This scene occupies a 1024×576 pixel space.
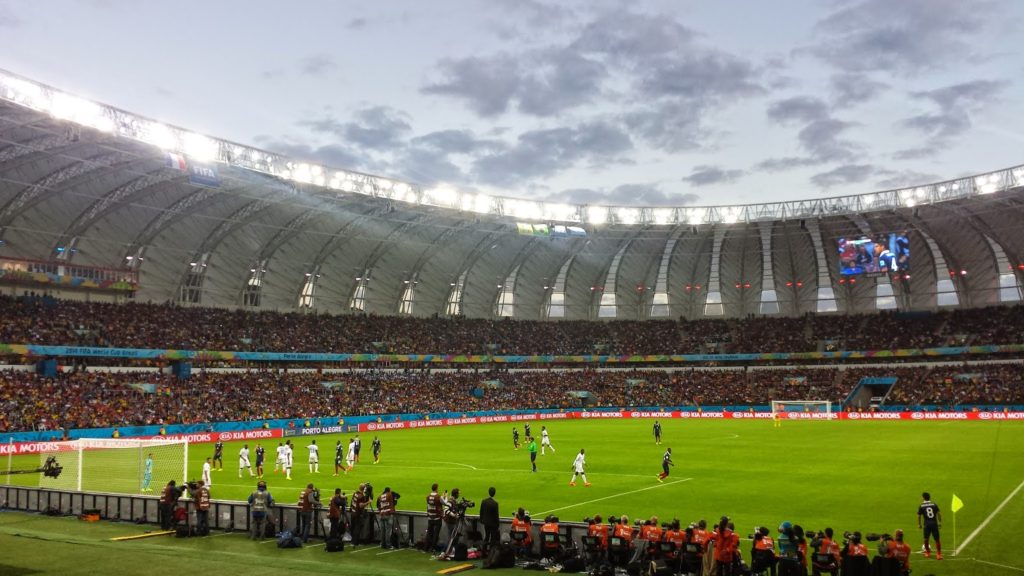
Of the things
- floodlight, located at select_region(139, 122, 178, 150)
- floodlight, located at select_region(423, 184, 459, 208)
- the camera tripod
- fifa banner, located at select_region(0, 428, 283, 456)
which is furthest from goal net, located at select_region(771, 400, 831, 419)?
the camera tripod

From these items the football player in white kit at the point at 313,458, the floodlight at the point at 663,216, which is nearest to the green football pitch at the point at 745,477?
the football player in white kit at the point at 313,458

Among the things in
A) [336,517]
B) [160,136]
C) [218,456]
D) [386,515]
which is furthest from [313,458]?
[160,136]

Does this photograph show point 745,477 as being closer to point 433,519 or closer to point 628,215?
point 433,519

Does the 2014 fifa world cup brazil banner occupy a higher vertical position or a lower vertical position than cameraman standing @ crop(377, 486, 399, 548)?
higher

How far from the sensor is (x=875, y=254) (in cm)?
7425

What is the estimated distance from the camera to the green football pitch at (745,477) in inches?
953

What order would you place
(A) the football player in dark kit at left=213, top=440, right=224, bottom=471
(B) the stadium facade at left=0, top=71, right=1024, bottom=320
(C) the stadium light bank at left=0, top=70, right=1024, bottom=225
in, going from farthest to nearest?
(B) the stadium facade at left=0, top=71, right=1024, bottom=320 < (C) the stadium light bank at left=0, top=70, right=1024, bottom=225 < (A) the football player in dark kit at left=213, top=440, right=224, bottom=471

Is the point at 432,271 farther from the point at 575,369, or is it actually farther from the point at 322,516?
the point at 322,516

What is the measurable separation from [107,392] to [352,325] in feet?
96.7

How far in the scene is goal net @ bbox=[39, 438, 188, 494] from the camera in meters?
31.7

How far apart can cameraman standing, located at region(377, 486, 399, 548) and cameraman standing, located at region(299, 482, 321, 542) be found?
2126 mm

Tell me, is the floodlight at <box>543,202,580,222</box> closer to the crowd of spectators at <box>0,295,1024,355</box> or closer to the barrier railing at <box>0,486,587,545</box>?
the crowd of spectators at <box>0,295,1024,355</box>

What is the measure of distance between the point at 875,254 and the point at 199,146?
60.3 metres

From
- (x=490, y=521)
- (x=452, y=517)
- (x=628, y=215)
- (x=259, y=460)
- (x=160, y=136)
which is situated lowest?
(x=259, y=460)
